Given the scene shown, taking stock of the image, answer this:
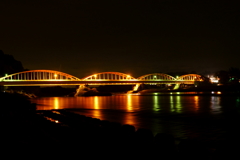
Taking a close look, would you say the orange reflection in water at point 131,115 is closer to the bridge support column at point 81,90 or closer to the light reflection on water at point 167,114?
the light reflection on water at point 167,114

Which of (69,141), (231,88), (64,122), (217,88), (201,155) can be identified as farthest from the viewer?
(217,88)

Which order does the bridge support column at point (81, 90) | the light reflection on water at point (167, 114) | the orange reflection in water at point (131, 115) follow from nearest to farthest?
the light reflection on water at point (167, 114) → the orange reflection in water at point (131, 115) → the bridge support column at point (81, 90)

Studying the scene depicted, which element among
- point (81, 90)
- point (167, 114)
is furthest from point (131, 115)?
point (81, 90)

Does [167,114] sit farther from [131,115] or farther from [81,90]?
[81,90]

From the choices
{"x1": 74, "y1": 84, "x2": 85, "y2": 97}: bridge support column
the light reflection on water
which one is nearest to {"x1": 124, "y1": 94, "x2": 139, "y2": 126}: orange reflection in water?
the light reflection on water

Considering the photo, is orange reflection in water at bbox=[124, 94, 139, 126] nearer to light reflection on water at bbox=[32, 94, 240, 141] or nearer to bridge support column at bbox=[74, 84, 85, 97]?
light reflection on water at bbox=[32, 94, 240, 141]

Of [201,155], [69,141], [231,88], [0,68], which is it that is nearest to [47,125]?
[69,141]

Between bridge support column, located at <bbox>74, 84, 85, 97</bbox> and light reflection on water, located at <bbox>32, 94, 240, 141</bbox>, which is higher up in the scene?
bridge support column, located at <bbox>74, 84, 85, 97</bbox>

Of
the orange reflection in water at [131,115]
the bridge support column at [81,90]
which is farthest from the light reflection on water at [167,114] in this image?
the bridge support column at [81,90]

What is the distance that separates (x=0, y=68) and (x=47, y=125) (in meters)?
118

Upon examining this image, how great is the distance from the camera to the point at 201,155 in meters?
5.67

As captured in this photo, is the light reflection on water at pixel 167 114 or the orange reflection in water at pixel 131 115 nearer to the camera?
the light reflection on water at pixel 167 114

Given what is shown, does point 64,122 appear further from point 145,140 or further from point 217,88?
point 217,88

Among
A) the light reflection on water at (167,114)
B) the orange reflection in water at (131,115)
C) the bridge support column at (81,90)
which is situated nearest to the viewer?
the light reflection on water at (167,114)
